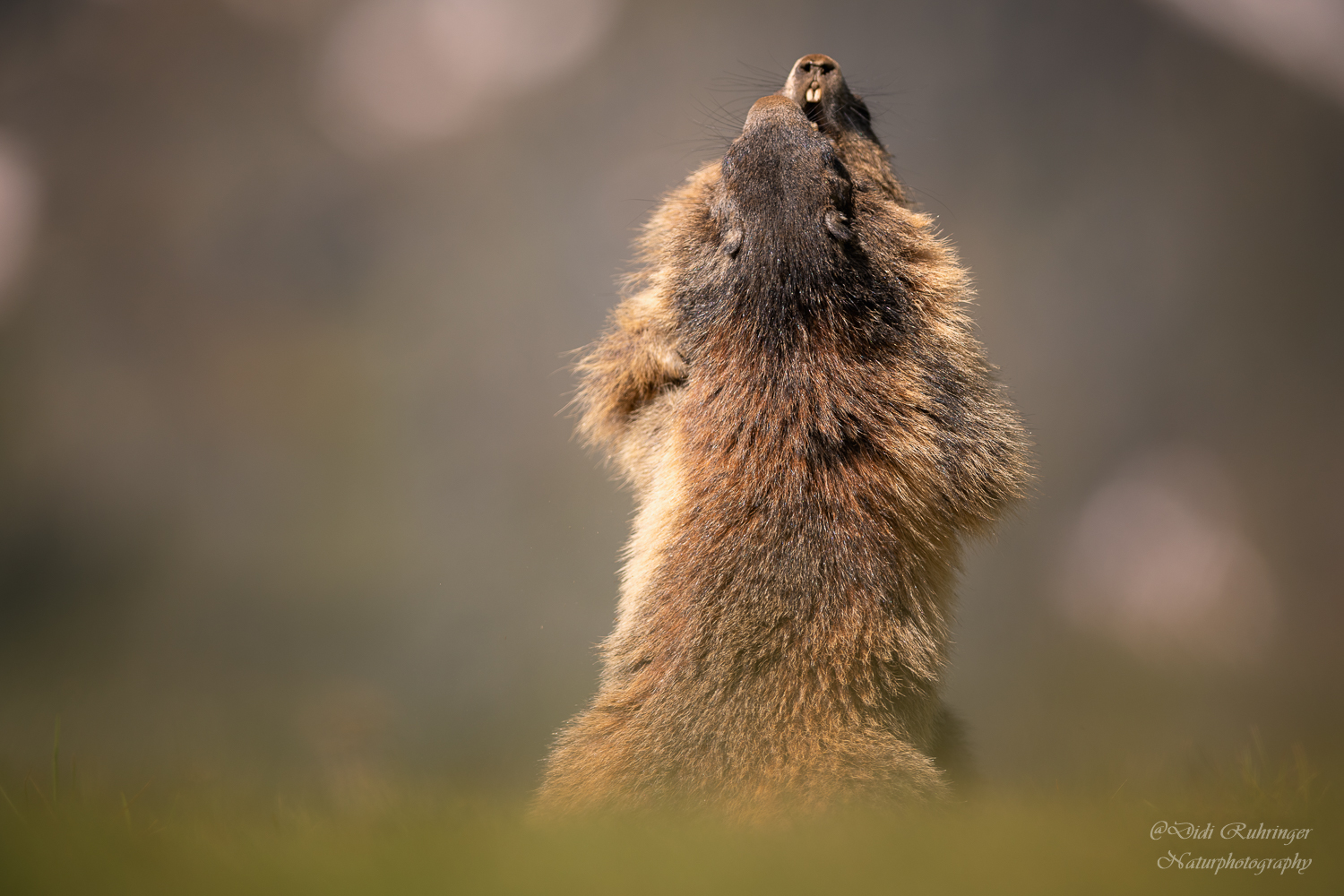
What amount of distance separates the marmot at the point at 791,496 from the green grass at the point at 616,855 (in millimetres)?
230

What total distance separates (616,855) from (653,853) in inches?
2.6

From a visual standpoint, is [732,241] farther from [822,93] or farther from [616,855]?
[616,855]

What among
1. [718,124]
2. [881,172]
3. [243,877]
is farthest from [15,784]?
[718,124]

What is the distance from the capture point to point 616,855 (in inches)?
51.1

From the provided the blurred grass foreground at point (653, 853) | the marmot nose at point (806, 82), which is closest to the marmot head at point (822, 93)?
the marmot nose at point (806, 82)

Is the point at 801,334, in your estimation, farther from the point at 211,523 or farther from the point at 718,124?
the point at 211,523

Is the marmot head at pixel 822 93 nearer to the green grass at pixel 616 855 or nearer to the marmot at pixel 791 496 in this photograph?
the marmot at pixel 791 496

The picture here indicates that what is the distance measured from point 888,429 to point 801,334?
0.37 meters

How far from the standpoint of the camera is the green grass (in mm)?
1208

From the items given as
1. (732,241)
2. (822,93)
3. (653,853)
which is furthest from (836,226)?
(653,853)

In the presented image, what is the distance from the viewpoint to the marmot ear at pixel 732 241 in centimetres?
228

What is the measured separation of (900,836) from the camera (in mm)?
1364
